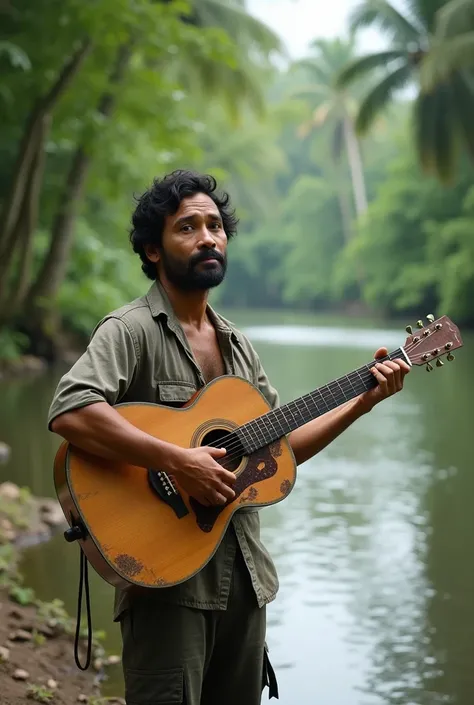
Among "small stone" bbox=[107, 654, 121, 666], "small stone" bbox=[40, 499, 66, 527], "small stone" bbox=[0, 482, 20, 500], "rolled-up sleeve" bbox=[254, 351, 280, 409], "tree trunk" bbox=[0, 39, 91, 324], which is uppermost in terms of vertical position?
"tree trunk" bbox=[0, 39, 91, 324]

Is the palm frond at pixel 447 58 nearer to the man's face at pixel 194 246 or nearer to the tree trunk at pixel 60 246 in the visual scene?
the tree trunk at pixel 60 246

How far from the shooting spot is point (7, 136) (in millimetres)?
14867

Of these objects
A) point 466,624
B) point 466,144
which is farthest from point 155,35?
point 466,144

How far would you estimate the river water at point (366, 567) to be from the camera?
417cm

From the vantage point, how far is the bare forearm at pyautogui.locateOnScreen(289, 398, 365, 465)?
2668 mm

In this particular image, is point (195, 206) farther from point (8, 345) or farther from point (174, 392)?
point (8, 345)

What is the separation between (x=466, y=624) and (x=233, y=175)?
4236 cm

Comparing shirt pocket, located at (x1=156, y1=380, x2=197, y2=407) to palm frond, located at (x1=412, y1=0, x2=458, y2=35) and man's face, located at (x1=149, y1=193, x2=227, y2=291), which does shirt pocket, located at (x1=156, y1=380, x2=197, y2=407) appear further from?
palm frond, located at (x1=412, y1=0, x2=458, y2=35)

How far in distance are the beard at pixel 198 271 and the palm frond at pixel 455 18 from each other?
74.8ft

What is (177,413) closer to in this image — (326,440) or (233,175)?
(326,440)

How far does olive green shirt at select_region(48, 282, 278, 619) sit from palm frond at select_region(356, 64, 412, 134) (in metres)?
25.4

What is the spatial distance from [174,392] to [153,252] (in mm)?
416

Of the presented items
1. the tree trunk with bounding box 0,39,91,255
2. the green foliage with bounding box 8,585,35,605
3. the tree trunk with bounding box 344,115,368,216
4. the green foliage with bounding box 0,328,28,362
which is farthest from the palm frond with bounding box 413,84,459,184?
the green foliage with bounding box 8,585,35,605

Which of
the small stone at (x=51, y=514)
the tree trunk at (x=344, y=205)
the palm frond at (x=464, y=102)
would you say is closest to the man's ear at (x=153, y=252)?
the small stone at (x=51, y=514)
